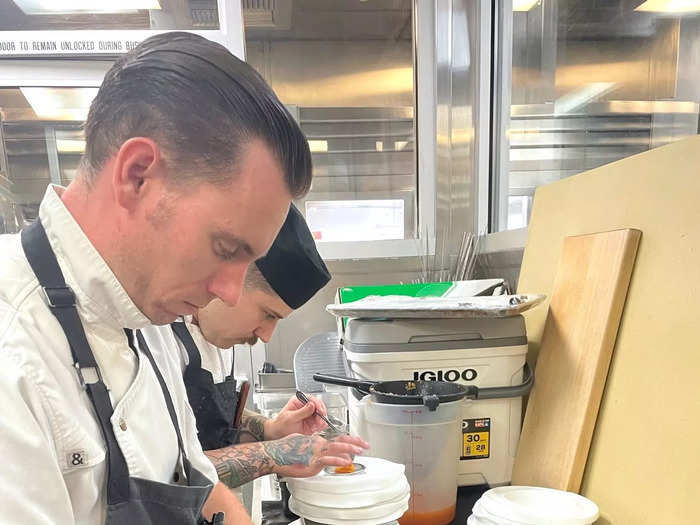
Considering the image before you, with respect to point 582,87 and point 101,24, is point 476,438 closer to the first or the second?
point 582,87

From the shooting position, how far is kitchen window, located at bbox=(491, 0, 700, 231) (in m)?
1.06

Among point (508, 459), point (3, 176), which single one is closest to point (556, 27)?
point (508, 459)

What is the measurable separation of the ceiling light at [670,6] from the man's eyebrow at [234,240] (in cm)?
103

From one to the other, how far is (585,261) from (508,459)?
51cm

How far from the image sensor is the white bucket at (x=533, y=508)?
79 centimetres

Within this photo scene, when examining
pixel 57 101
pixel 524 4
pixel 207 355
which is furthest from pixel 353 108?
pixel 207 355

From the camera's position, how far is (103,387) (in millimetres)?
626

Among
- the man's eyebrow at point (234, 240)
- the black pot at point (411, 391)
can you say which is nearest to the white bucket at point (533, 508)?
the black pot at point (411, 391)

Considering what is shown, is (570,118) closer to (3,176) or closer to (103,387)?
(103,387)

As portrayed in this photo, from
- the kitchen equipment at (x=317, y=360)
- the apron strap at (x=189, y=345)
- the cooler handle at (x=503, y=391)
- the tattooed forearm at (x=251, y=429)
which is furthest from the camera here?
the kitchen equipment at (x=317, y=360)

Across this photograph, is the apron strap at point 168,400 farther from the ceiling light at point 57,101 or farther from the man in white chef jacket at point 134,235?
the ceiling light at point 57,101

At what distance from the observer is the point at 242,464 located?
3.90 feet

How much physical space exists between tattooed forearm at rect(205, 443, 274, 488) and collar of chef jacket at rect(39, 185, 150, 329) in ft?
2.24

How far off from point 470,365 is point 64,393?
0.85 m
